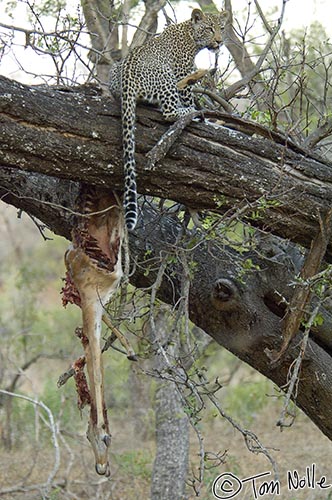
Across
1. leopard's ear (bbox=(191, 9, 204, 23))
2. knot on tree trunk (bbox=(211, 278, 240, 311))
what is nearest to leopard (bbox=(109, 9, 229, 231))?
leopard's ear (bbox=(191, 9, 204, 23))

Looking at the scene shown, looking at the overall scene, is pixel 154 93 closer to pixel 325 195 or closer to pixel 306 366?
pixel 325 195

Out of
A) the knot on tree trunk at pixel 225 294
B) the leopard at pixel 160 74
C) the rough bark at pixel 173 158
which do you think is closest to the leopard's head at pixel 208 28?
the leopard at pixel 160 74

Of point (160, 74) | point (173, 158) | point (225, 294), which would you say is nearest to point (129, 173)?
point (173, 158)

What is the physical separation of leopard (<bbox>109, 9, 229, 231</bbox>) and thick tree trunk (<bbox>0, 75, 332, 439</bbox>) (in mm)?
85

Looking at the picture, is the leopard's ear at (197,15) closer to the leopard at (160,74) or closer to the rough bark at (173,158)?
the leopard at (160,74)

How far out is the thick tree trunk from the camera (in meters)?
4.29

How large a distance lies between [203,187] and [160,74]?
0.90m

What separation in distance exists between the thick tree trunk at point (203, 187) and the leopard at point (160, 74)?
3.4 inches

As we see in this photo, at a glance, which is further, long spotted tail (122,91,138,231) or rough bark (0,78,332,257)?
long spotted tail (122,91,138,231)

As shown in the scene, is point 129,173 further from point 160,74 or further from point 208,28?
point 208,28

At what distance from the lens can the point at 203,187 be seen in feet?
15.4

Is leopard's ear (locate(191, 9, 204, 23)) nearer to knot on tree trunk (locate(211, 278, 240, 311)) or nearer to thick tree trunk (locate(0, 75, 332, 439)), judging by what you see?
thick tree trunk (locate(0, 75, 332, 439))

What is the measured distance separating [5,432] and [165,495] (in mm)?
3628

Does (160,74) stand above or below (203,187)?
above
